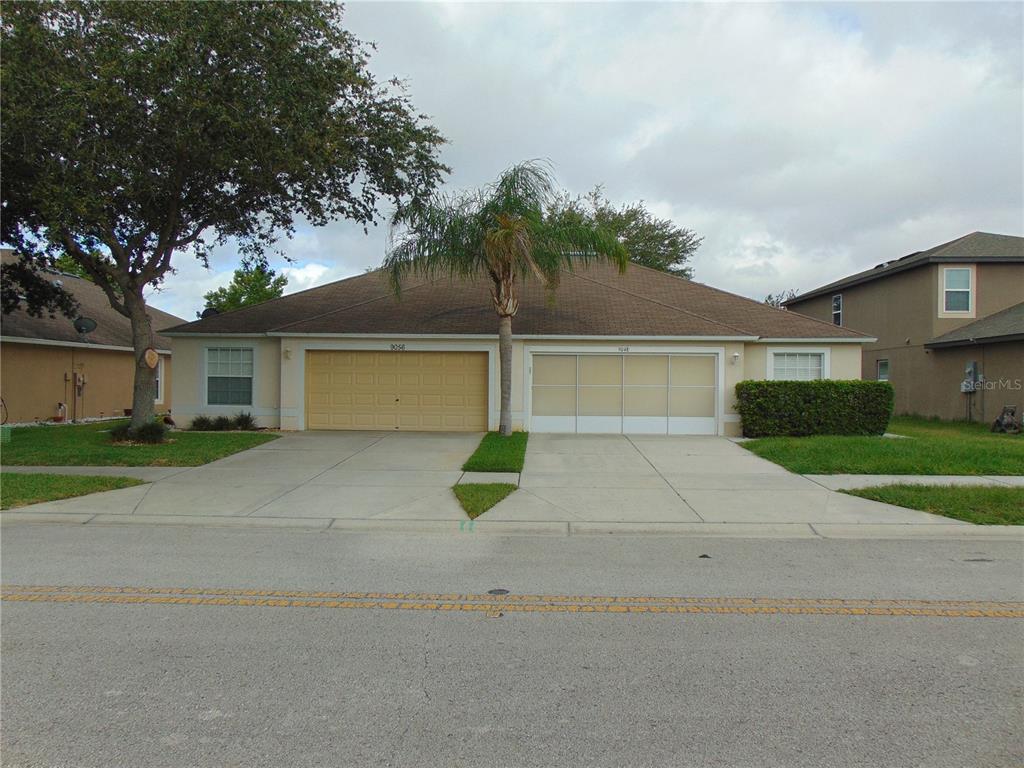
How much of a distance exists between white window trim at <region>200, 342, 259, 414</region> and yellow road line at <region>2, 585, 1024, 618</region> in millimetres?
13377

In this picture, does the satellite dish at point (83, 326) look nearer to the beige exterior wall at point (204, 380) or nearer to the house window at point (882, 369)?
the beige exterior wall at point (204, 380)

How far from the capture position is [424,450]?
14422 millimetres

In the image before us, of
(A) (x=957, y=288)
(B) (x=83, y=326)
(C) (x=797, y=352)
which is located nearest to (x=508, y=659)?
(C) (x=797, y=352)

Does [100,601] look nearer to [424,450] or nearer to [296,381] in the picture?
[424,450]

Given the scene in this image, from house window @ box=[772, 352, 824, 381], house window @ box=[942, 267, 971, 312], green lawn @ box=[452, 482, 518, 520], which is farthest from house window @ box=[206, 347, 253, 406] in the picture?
house window @ box=[942, 267, 971, 312]

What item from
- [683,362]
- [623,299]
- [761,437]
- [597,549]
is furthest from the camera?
[623,299]

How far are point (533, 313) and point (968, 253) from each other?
15.7 metres

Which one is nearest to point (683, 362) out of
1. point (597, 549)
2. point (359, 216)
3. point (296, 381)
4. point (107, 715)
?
point (359, 216)

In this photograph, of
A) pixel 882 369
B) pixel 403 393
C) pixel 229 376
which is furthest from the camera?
pixel 882 369

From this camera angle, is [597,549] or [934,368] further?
[934,368]

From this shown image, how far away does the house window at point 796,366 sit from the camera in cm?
1880

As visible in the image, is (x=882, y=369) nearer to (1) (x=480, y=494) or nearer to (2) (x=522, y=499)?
(2) (x=522, y=499)

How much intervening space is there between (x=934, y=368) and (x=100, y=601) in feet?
86.0

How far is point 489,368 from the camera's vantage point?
18.2 m
